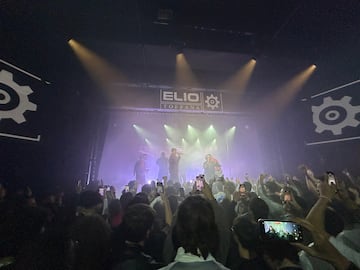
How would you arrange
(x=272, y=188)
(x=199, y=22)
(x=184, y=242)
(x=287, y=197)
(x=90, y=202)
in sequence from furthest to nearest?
(x=199, y=22) < (x=272, y=188) < (x=287, y=197) < (x=90, y=202) < (x=184, y=242)

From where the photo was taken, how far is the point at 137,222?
1.72 metres

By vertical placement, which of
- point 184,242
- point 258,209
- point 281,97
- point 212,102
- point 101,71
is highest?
point 101,71

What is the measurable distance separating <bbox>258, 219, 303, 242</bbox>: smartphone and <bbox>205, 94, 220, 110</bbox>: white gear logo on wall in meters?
5.67

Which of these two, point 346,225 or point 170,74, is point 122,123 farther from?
point 346,225

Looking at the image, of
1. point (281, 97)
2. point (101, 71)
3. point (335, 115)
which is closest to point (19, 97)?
point (101, 71)

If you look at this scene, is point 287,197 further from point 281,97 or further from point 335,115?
point 281,97

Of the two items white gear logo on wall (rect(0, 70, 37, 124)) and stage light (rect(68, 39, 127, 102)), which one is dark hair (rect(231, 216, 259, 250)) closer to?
white gear logo on wall (rect(0, 70, 37, 124))

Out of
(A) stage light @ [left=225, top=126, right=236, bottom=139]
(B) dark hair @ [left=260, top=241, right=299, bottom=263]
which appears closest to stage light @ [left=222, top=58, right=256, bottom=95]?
(A) stage light @ [left=225, top=126, right=236, bottom=139]

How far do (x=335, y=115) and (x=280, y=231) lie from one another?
5870 millimetres

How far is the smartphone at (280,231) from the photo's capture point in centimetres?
159

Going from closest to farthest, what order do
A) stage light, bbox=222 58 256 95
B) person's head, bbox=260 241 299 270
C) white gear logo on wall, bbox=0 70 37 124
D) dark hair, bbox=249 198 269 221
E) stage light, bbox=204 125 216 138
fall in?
person's head, bbox=260 241 299 270 < dark hair, bbox=249 198 269 221 < white gear logo on wall, bbox=0 70 37 124 < stage light, bbox=222 58 256 95 < stage light, bbox=204 125 216 138

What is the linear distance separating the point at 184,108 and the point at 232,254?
5320 millimetres

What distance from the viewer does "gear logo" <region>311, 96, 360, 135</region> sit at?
5672 mm

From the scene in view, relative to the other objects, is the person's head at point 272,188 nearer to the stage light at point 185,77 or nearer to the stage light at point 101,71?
the stage light at point 185,77
